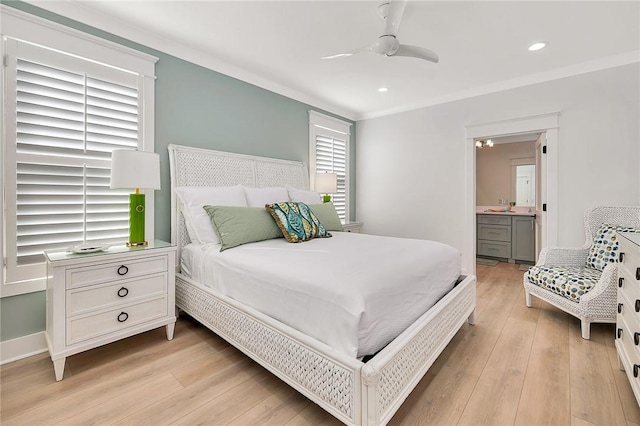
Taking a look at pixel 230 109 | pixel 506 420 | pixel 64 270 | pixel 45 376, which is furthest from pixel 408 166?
pixel 45 376

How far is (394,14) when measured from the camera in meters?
1.90

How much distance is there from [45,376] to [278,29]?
117 inches

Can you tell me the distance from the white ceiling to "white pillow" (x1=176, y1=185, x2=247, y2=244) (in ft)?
4.40

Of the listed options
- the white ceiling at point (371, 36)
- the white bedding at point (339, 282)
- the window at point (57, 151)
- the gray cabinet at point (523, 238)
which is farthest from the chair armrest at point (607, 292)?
the window at point (57, 151)

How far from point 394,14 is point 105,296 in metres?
2.65

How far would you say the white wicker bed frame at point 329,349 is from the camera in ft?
4.04

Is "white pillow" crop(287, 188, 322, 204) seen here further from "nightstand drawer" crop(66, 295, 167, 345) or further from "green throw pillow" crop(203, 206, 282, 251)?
"nightstand drawer" crop(66, 295, 167, 345)

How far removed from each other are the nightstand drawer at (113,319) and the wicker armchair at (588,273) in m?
3.26

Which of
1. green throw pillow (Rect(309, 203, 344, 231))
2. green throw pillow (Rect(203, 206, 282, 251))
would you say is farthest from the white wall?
green throw pillow (Rect(203, 206, 282, 251))

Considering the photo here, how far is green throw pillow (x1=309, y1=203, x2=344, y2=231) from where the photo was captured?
3072 millimetres

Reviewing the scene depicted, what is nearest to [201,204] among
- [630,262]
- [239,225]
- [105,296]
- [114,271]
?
[239,225]

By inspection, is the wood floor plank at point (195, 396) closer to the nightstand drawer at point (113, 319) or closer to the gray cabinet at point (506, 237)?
the nightstand drawer at point (113, 319)

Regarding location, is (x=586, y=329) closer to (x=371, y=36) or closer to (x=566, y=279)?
(x=566, y=279)

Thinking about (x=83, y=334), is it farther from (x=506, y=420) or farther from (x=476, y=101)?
(x=476, y=101)
